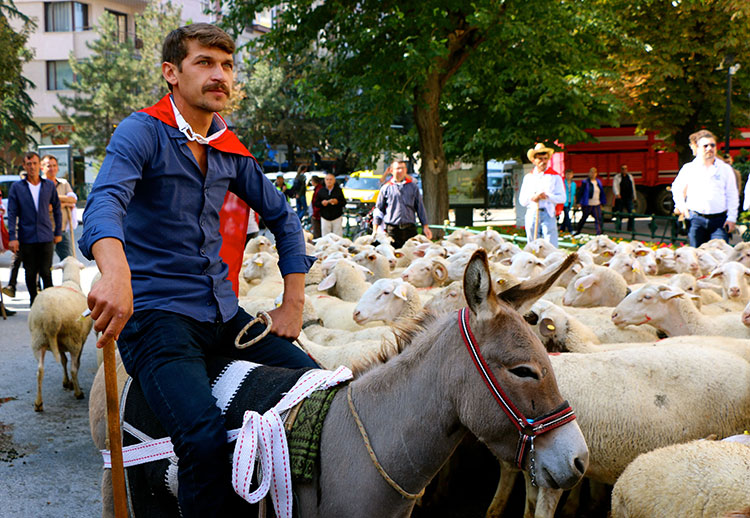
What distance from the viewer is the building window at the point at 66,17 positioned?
47.5m

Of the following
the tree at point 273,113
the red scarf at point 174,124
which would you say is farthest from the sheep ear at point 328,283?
the tree at point 273,113

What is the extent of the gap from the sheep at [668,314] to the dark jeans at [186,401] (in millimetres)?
4490

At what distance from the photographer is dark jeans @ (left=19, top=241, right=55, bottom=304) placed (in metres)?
10.0

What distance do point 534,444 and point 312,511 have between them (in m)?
0.75

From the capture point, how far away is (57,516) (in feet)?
15.2

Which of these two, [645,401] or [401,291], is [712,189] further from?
[645,401]

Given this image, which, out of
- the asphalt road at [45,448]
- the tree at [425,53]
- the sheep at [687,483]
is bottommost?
the asphalt road at [45,448]

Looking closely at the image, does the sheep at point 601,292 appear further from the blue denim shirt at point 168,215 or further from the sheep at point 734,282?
the blue denim shirt at point 168,215

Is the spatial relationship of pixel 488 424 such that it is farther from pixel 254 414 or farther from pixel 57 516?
pixel 57 516

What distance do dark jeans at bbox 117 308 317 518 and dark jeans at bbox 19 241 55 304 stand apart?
8.39m

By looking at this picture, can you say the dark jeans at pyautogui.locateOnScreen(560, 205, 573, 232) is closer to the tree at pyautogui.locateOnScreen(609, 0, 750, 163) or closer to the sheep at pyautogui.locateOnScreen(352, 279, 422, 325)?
the tree at pyautogui.locateOnScreen(609, 0, 750, 163)

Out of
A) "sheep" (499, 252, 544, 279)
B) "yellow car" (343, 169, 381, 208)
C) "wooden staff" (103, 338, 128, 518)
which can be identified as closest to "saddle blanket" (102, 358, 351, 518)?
"wooden staff" (103, 338, 128, 518)

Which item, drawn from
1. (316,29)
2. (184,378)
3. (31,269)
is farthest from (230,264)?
(316,29)

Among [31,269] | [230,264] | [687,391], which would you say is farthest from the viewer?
[31,269]
